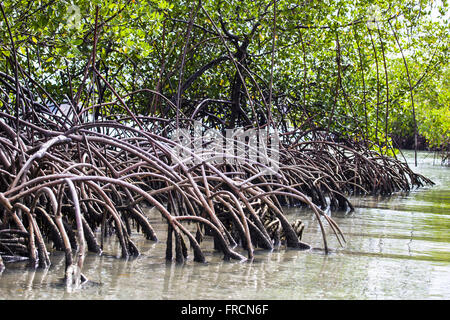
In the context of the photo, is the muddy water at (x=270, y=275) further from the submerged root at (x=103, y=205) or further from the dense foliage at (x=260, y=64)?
the dense foliage at (x=260, y=64)

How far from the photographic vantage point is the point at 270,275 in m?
3.16

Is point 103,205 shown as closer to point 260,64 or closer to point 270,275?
point 270,275

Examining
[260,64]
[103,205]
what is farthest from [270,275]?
[260,64]

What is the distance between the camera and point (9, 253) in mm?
3043

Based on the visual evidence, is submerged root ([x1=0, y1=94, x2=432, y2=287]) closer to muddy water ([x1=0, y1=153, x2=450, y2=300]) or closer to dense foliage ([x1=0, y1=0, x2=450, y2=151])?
muddy water ([x1=0, y1=153, x2=450, y2=300])

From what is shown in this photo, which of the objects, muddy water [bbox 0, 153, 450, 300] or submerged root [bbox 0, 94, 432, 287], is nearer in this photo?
muddy water [bbox 0, 153, 450, 300]

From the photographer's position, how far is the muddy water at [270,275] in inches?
108

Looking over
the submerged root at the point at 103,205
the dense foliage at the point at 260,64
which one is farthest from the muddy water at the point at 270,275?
the dense foliage at the point at 260,64

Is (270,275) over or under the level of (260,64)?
under

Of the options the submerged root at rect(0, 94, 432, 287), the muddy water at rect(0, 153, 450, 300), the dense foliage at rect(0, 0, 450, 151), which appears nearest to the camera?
the muddy water at rect(0, 153, 450, 300)

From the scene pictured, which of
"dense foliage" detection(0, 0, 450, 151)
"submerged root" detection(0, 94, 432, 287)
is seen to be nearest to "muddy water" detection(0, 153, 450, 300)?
"submerged root" detection(0, 94, 432, 287)

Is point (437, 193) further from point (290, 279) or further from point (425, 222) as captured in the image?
point (290, 279)

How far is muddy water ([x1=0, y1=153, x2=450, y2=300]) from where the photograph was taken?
2738 millimetres

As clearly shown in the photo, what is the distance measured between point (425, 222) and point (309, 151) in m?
1.92
